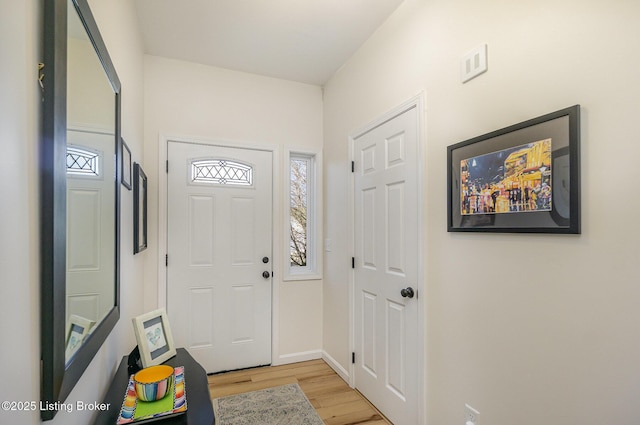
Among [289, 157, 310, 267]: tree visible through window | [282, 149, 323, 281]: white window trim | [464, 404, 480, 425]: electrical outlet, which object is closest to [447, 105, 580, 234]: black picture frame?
[464, 404, 480, 425]: electrical outlet

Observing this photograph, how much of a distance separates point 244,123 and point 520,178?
2.45 meters

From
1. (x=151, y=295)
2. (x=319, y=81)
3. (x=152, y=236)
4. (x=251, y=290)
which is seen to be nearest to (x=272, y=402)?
(x=251, y=290)

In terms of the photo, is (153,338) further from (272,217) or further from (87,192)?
(272,217)

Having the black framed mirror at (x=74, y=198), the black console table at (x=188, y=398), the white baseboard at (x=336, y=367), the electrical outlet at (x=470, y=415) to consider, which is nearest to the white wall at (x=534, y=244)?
the electrical outlet at (x=470, y=415)

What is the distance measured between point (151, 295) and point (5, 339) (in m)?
2.47

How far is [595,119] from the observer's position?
113cm

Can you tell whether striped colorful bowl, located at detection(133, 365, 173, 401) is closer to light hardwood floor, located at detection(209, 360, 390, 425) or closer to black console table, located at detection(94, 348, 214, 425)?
black console table, located at detection(94, 348, 214, 425)

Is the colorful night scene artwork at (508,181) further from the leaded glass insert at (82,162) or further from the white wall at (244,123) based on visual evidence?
the white wall at (244,123)

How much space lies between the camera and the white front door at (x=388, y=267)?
2.04 metres

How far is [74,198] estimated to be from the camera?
0.86 m

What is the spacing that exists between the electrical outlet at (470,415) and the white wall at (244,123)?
1838mm

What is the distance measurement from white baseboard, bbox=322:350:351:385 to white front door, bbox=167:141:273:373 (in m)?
0.55

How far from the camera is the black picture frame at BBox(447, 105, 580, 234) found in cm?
120

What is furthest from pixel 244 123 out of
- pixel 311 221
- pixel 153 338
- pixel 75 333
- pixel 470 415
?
pixel 470 415
